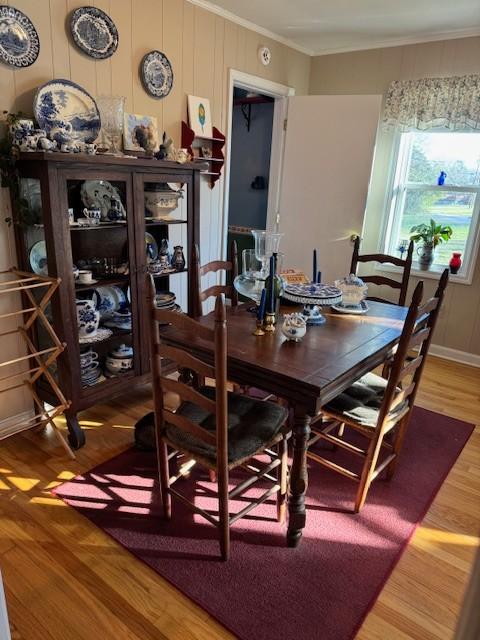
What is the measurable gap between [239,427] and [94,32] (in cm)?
224

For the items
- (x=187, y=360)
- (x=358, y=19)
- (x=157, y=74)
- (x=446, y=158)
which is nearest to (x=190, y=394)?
(x=187, y=360)

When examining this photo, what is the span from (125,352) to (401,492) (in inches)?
65.2

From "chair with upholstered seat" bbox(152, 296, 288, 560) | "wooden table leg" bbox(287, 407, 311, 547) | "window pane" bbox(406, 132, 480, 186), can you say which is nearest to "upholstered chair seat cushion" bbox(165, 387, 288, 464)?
"chair with upholstered seat" bbox(152, 296, 288, 560)

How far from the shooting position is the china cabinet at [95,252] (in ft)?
6.96

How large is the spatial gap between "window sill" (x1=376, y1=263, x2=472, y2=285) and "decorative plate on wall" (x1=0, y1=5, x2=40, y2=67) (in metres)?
3.04

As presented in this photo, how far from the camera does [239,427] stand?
5.80ft

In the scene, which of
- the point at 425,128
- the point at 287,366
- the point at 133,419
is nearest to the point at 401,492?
the point at 287,366

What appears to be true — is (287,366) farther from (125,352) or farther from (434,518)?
(125,352)

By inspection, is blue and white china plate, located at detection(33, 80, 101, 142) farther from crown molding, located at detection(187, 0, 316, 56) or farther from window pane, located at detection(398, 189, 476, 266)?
window pane, located at detection(398, 189, 476, 266)

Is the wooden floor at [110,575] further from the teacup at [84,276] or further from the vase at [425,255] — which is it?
the vase at [425,255]

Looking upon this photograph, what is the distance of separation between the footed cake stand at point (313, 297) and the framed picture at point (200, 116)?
1.60 m

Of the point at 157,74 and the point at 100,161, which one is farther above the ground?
the point at 157,74

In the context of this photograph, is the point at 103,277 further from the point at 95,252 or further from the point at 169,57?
the point at 169,57

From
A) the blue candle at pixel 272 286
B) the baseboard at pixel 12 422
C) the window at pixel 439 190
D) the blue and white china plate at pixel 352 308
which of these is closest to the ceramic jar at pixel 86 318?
the baseboard at pixel 12 422
